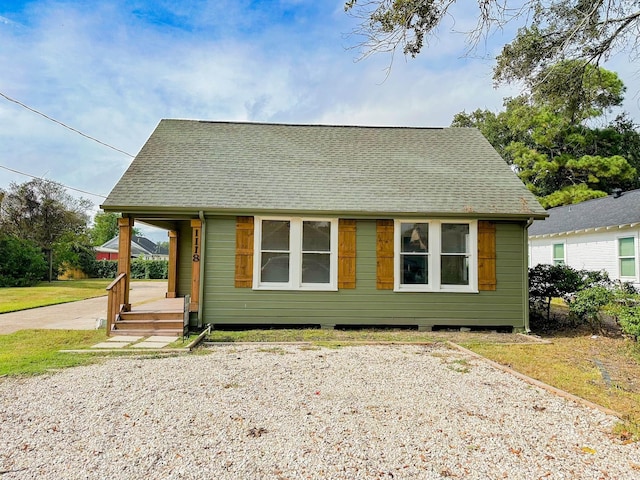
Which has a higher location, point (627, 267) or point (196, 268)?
point (627, 267)

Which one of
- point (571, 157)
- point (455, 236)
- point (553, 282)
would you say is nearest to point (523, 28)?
point (455, 236)

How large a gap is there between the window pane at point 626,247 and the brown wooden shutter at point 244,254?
448 inches

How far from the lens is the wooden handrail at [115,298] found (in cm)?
737

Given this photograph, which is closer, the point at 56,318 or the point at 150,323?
the point at 150,323

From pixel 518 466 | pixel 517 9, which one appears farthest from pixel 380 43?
pixel 518 466

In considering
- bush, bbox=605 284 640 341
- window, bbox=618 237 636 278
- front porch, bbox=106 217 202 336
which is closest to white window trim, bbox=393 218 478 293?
bush, bbox=605 284 640 341

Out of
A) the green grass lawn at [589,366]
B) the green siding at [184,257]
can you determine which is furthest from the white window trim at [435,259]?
the green siding at [184,257]

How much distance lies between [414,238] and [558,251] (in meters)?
10.5

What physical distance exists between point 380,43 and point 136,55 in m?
11.5

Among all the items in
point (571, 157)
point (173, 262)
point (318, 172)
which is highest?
point (571, 157)

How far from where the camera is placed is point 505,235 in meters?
8.20

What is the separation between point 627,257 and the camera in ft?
39.3

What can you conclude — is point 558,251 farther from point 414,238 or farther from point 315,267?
point 315,267

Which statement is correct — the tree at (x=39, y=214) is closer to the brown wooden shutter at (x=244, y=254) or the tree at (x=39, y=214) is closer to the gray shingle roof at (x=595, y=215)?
the brown wooden shutter at (x=244, y=254)
